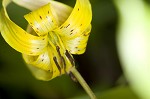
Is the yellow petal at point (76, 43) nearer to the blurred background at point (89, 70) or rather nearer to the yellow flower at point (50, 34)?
the yellow flower at point (50, 34)

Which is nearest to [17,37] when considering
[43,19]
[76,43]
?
[43,19]

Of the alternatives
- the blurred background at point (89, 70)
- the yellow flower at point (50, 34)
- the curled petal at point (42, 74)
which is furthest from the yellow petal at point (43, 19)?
the blurred background at point (89, 70)

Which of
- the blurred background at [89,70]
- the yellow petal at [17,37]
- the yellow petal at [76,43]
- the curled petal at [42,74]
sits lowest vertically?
the blurred background at [89,70]

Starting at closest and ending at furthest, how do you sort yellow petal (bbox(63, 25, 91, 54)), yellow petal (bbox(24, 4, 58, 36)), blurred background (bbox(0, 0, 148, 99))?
1. yellow petal (bbox(24, 4, 58, 36))
2. yellow petal (bbox(63, 25, 91, 54))
3. blurred background (bbox(0, 0, 148, 99))

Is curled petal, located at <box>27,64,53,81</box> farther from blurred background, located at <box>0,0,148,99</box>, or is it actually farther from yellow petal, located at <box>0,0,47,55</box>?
blurred background, located at <box>0,0,148,99</box>

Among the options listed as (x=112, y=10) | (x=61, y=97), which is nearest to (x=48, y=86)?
(x=61, y=97)

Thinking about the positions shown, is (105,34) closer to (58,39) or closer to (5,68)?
(5,68)

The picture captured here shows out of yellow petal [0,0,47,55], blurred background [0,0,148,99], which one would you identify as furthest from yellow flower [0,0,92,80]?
blurred background [0,0,148,99]
